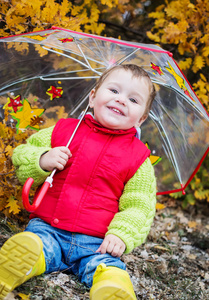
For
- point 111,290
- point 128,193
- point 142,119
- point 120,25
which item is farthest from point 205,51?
point 111,290

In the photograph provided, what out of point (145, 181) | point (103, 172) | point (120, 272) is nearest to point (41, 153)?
point (103, 172)

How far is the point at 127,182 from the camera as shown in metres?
2.51

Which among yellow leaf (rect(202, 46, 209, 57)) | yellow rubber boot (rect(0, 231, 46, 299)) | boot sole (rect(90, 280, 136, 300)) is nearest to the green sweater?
boot sole (rect(90, 280, 136, 300))

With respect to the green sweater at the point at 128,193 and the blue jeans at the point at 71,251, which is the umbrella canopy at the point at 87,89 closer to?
the green sweater at the point at 128,193

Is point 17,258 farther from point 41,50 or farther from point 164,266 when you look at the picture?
point 164,266

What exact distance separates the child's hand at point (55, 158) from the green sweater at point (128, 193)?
38 millimetres

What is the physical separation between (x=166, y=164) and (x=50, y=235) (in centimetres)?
129

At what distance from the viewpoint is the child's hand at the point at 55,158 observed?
2277 mm

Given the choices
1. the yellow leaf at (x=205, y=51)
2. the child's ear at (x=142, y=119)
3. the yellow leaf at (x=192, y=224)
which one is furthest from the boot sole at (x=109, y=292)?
the yellow leaf at (x=205, y=51)

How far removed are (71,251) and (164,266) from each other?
1328 millimetres

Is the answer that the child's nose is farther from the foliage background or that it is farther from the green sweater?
the foliage background

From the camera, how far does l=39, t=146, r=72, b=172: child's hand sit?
7.47 feet

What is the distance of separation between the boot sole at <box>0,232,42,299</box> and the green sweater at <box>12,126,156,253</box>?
587mm

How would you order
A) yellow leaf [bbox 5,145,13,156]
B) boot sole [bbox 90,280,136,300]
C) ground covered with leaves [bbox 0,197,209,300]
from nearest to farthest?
boot sole [bbox 90,280,136,300]
ground covered with leaves [bbox 0,197,209,300]
yellow leaf [bbox 5,145,13,156]
